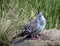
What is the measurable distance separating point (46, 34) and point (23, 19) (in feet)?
5.23

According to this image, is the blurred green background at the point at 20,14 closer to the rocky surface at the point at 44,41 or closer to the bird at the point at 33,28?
the rocky surface at the point at 44,41

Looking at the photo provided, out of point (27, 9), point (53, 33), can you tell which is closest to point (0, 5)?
point (27, 9)

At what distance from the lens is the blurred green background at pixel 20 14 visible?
21.9 ft

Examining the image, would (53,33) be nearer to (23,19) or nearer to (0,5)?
(23,19)

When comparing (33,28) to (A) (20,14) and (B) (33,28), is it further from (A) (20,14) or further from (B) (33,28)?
(A) (20,14)

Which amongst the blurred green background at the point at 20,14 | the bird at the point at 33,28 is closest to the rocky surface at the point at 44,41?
the bird at the point at 33,28

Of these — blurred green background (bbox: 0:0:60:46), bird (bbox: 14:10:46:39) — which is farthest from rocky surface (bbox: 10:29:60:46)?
blurred green background (bbox: 0:0:60:46)

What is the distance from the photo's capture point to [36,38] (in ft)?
17.7

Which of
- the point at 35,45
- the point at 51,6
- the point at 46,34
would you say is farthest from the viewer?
the point at 51,6

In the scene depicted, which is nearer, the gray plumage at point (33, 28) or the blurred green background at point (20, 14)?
the gray plumage at point (33, 28)

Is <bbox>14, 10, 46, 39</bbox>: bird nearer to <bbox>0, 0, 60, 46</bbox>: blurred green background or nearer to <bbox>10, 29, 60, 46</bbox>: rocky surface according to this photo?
<bbox>10, 29, 60, 46</bbox>: rocky surface

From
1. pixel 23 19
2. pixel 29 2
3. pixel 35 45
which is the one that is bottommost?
pixel 35 45

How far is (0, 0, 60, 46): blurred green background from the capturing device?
667 cm

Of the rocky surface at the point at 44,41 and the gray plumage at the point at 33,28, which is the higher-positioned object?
the gray plumage at the point at 33,28
